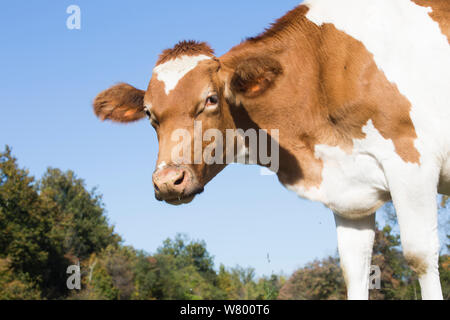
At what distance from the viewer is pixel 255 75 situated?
6.12 m

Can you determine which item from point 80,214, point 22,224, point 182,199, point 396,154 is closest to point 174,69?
point 182,199

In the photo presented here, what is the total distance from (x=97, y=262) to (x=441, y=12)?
77233 mm

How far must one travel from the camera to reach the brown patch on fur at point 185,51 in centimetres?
632

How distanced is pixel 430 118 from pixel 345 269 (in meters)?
2.07

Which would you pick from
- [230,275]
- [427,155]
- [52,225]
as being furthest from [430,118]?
[230,275]

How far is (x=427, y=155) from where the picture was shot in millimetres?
5250

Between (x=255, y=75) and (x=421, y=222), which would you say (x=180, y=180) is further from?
(x=421, y=222)

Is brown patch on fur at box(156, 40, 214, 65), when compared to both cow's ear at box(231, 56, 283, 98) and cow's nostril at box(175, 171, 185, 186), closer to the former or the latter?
cow's ear at box(231, 56, 283, 98)

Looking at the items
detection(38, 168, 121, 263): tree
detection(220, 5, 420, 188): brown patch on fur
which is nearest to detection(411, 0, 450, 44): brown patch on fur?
detection(220, 5, 420, 188): brown patch on fur

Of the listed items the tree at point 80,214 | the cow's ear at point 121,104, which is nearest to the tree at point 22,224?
the tree at point 80,214

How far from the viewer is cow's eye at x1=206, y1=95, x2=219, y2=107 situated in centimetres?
593

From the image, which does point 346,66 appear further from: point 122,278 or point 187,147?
point 122,278

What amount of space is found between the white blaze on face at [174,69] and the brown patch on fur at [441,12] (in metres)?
2.60

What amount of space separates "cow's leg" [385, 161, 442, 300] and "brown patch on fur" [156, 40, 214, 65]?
2.76 m
